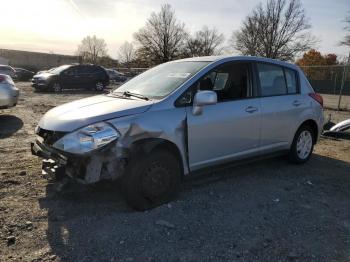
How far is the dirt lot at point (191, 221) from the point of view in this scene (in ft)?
12.0

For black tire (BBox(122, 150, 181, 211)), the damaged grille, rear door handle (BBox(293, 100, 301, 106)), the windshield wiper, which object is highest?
the windshield wiper

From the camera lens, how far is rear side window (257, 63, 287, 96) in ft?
19.4

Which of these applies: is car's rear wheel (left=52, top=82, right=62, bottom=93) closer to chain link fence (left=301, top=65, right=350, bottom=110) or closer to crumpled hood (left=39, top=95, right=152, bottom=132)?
chain link fence (left=301, top=65, right=350, bottom=110)

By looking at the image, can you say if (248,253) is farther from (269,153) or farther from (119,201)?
(269,153)

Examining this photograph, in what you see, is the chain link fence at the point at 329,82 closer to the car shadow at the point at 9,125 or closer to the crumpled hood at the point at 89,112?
the car shadow at the point at 9,125

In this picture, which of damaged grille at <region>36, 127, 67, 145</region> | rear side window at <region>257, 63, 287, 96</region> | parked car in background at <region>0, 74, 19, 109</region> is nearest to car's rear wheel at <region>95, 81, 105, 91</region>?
parked car in background at <region>0, 74, 19, 109</region>

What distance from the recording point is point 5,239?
12.4 ft

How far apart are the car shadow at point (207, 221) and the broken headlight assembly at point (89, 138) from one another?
18.8 inches

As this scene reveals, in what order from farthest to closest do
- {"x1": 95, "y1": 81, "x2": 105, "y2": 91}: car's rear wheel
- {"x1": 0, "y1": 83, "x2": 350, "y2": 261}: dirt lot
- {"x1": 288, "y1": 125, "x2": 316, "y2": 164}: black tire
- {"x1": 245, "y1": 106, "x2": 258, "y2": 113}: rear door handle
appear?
1. {"x1": 95, "y1": 81, "x2": 105, "y2": 91}: car's rear wheel
2. {"x1": 288, "y1": 125, "x2": 316, "y2": 164}: black tire
3. {"x1": 245, "y1": 106, "x2": 258, "y2": 113}: rear door handle
4. {"x1": 0, "y1": 83, "x2": 350, "y2": 261}: dirt lot

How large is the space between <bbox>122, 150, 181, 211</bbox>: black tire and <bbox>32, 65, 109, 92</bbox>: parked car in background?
2018cm

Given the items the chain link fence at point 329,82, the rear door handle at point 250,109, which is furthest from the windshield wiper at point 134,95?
the chain link fence at point 329,82

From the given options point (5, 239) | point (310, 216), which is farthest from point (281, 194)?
point (5, 239)

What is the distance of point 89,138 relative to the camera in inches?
166

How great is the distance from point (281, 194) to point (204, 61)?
6.73 feet
